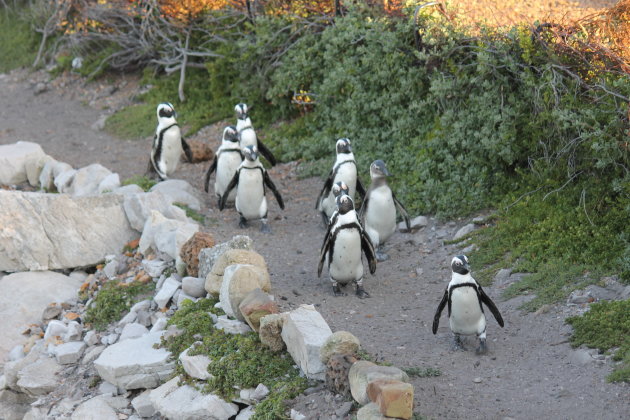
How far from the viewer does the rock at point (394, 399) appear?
4527mm

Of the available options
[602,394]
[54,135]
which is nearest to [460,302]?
[602,394]

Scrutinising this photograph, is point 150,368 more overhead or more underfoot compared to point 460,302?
more underfoot

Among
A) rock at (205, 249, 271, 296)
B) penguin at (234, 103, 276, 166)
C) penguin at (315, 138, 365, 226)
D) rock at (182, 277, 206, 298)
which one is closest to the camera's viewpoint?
rock at (205, 249, 271, 296)

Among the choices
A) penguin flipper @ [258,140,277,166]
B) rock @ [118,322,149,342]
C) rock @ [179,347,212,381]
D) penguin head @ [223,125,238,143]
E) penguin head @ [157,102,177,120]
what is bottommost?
rock @ [118,322,149,342]

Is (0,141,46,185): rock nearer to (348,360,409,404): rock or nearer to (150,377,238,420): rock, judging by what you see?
(150,377,238,420): rock

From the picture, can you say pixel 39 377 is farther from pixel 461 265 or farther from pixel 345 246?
pixel 461 265

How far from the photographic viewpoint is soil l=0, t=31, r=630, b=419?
5031 millimetres

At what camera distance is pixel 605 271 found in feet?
21.6

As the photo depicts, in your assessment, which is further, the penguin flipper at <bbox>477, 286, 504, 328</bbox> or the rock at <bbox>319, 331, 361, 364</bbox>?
the penguin flipper at <bbox>477, 286, 504, 328</bbox>

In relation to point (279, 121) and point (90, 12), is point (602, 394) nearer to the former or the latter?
point (279, 121)

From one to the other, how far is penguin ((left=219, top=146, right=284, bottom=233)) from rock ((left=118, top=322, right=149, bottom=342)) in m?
2.26

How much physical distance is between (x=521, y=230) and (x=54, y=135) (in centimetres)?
904

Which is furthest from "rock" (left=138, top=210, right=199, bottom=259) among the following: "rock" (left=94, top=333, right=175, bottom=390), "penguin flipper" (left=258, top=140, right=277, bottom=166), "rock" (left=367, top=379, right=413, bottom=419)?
"rock" (left=367, top=379, right=413, bottom=419)

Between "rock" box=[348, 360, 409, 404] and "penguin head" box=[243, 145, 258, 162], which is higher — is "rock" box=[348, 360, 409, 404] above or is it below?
below
